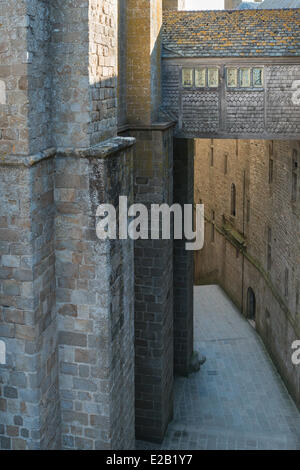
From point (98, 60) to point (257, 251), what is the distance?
1298 centimetres

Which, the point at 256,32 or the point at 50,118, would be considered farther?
the point at 256,32

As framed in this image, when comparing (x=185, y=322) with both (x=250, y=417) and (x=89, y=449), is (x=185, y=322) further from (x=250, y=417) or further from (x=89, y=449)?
(x=89, y=449)

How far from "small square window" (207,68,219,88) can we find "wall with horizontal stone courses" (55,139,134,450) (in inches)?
222

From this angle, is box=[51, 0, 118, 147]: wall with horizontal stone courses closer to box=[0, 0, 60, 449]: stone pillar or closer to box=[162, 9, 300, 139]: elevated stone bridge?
box=[0, 0, 60, 449]: stone pillar

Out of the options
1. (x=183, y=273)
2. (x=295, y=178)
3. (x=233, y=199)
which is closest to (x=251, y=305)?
(x=233, y=199)

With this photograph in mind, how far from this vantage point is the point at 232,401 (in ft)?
48.9

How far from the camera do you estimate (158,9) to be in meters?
12.6

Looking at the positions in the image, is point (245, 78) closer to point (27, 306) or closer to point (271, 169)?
point (271, 169)

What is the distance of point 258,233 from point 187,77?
24.8 ft

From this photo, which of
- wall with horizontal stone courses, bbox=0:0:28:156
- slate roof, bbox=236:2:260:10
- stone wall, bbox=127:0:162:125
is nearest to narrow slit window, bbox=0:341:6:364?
wall with horizontal stone courses, bbox=0:0:28:156

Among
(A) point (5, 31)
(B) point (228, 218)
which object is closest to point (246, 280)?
(B) point (228, 218)

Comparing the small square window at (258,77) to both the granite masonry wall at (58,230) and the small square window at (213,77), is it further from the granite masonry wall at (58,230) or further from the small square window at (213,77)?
the granite masonry wall at (58,230)

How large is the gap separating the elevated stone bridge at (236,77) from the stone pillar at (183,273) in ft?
5.45

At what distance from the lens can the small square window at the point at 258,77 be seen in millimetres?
12695
